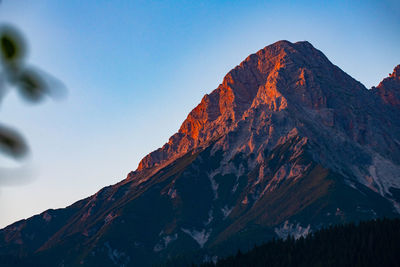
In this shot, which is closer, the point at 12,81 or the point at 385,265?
the point at 12,81

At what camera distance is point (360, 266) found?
196000 millimetres

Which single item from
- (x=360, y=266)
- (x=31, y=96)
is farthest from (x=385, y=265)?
(x=31, y=96)

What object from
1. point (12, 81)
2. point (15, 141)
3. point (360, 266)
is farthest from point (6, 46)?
point (360, 266)

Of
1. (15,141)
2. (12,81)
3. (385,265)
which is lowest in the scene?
(385,265)

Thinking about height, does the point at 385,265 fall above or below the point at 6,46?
below

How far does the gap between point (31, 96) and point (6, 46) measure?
2.01 feet

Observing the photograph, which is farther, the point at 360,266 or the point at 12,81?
the point at 360,266

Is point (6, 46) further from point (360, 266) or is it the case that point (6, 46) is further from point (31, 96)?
point (360, 266)

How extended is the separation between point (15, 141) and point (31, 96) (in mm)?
535

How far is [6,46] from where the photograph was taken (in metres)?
6.48

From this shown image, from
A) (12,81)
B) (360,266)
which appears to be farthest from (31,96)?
(360,266)

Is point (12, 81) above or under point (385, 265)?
above

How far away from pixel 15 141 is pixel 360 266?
663 ft

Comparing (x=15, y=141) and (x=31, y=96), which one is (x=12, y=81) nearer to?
(x=31, y=96)
